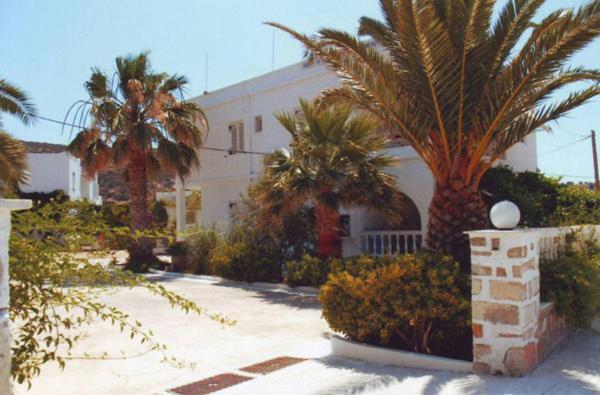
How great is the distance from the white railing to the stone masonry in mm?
8830

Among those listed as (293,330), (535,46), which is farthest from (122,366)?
(535,46)

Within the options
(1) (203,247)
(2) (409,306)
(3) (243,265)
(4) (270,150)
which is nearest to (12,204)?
(2) (409,306)

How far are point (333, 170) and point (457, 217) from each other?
4.75m

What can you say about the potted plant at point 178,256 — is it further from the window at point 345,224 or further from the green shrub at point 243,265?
the window at point 345,224

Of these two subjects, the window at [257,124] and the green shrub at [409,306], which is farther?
the window at [257,124]

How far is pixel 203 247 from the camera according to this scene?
697 inches

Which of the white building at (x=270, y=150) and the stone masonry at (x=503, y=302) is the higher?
the white building at (x=270, y=150)

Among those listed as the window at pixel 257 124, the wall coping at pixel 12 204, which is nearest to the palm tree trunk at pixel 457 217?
the wall coping at pixel 12 204

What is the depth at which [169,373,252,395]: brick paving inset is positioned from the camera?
5.30m

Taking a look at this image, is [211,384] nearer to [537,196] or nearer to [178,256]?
[537,196]

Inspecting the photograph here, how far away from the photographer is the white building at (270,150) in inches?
563

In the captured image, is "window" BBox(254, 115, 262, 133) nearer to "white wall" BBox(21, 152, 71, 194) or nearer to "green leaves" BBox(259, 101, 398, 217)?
"green leaves" BBox(259, 101, 398, 217)

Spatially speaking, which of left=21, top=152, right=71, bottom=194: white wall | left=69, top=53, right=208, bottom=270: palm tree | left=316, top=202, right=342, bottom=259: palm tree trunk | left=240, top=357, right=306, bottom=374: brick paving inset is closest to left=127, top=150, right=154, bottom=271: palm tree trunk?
left=69, top=53, right=208, bottom=270: palm tree

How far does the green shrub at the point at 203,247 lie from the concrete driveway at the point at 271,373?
743 centimetres
